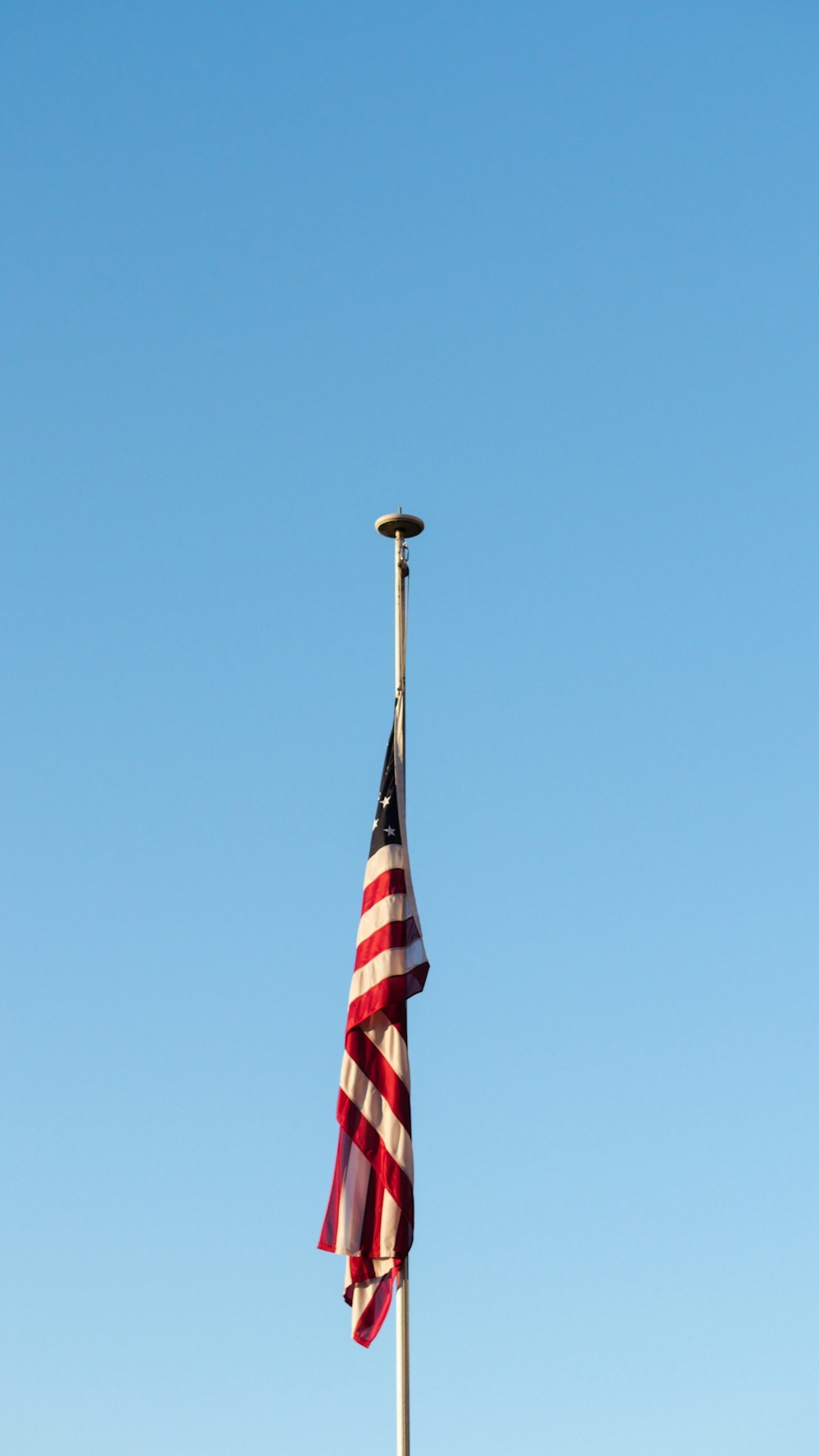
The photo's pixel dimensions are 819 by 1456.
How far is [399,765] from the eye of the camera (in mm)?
23219

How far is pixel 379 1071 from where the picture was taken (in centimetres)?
2158

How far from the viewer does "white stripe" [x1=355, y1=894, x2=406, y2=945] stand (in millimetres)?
22156

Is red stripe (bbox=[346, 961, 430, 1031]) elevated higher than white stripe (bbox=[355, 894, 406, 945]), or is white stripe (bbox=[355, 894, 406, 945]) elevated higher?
white stripe (bbox=[355, 894, 406, 945])

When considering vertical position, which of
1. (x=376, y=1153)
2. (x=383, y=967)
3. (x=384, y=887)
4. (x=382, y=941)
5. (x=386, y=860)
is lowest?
(x=376, y=1153)

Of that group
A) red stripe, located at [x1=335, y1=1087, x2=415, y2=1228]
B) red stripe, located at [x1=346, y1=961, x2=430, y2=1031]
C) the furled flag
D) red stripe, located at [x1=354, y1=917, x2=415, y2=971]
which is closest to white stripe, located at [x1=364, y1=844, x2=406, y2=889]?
the furled flag

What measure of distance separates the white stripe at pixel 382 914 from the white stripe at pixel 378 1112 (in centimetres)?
143

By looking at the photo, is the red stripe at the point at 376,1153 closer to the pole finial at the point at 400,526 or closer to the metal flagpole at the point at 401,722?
the metal flagpole at the point at 401,722

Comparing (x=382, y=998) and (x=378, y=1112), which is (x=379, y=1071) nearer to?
(x=378, y=1112)

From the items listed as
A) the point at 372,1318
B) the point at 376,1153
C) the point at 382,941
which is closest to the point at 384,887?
the point at 382,941

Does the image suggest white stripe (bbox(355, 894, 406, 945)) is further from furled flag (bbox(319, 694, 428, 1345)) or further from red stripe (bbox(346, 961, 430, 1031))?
red stripe (bbox(346, 961, 430, 1031))

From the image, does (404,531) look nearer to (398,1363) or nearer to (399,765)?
(399,765)

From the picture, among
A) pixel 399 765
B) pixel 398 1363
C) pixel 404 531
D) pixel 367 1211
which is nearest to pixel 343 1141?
pixel 367 1211

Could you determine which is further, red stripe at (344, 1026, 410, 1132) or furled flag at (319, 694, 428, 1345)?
red stripe at (344, 1026, 410, 1132)

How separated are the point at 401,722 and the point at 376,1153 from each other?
4954 mm
